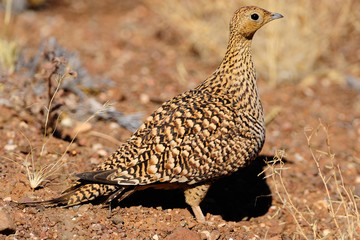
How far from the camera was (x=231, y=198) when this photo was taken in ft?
18.0

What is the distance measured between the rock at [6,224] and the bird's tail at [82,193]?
28 centimetres

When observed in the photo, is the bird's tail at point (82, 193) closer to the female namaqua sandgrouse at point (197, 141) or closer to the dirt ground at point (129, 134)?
the female namaqua sandgrouse at point (197, 141)

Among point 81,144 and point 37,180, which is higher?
point 81,144

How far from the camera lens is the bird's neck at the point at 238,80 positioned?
4.61 metres

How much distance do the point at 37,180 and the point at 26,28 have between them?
565cm

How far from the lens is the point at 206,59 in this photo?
29.5 ft

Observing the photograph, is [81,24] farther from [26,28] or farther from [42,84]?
[42,84]

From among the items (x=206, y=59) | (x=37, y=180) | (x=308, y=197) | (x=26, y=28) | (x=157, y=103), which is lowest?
(x=308, y=197)

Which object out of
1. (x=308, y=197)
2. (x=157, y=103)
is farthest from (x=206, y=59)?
(x=308, y=197)

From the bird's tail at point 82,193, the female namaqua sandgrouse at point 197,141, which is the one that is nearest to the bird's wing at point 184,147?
the female namaqua sandgrouse at point 197,141

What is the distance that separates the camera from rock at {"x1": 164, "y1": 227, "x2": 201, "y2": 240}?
161 inches

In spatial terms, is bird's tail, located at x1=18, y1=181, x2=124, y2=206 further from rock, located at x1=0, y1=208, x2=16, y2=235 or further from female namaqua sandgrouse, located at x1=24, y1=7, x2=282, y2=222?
rock, located at x1=0, y1=208, x2=16, y2=235

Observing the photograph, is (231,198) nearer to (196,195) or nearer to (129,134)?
(196,195)

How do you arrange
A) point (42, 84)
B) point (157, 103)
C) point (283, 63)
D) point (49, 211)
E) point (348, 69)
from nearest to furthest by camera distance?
1. point (49, 211)
2. point (42, 84)
3. point (157, 103)
4. point (283, 63)
5. point (348, 69)
